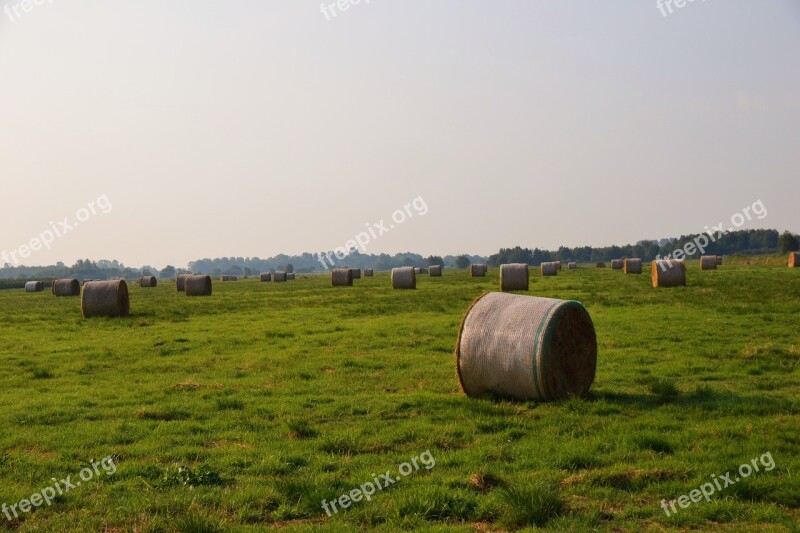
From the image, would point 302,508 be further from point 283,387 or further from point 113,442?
point 283,387

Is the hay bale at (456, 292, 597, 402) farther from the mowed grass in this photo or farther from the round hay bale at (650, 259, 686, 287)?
the round hay bale at (650, 259, 686, 287)

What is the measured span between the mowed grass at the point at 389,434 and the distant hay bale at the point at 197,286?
1082 inches

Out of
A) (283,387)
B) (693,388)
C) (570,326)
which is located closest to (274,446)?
(283,387)

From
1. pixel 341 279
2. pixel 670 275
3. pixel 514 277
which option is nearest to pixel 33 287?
pixel 341 279

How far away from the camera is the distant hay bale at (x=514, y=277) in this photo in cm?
4022

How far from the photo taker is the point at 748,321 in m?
21.8

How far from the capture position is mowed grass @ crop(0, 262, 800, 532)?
7.12 m

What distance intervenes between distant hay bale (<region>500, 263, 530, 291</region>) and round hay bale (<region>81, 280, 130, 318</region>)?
66.9 ft

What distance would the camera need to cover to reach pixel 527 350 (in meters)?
11.9

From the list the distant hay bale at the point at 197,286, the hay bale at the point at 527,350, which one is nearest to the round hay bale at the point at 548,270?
the distant hay bale at the point at 197,286

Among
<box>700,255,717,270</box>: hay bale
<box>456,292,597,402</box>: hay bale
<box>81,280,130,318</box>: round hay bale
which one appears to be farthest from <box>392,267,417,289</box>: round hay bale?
<box>456,292,597,402</box>: hay bale

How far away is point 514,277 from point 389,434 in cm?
3105

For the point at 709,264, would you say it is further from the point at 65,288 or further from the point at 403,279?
the point at 65,288

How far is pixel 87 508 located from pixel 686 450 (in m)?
6.98
